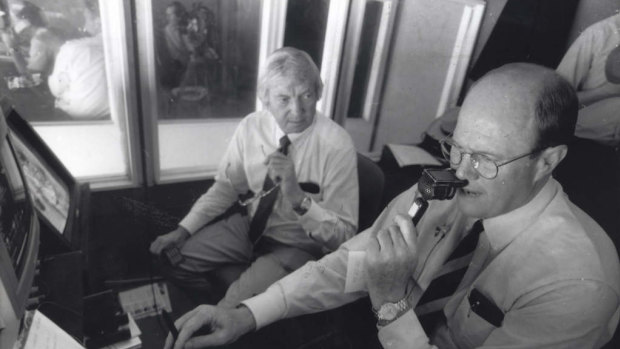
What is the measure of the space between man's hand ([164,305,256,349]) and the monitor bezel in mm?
466

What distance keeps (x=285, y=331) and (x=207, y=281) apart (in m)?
0.48

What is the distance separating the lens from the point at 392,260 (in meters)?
0.99

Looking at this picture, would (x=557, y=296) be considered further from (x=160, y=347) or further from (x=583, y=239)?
(x=160, y=347)

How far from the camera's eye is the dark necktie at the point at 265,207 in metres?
1.68

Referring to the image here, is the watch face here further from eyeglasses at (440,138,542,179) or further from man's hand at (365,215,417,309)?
eyeglasses at (440,138,542,179)

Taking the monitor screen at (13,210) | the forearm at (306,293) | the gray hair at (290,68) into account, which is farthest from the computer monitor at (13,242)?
the gray hair at (290,68)

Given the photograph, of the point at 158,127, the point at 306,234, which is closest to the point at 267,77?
the point at 306,234

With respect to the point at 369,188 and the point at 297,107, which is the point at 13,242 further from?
the point at 369,188

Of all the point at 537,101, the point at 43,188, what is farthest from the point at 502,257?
the point at 43,188

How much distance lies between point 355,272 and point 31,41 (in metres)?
1.76

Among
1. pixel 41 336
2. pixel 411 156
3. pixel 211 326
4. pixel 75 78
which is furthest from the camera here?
pixel 411 156

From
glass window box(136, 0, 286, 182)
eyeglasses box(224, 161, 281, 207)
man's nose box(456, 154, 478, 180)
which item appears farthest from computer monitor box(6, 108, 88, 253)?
man's nose box(456, 154, 478, 180)

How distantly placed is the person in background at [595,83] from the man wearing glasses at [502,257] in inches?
18.7

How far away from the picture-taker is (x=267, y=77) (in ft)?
5.31
